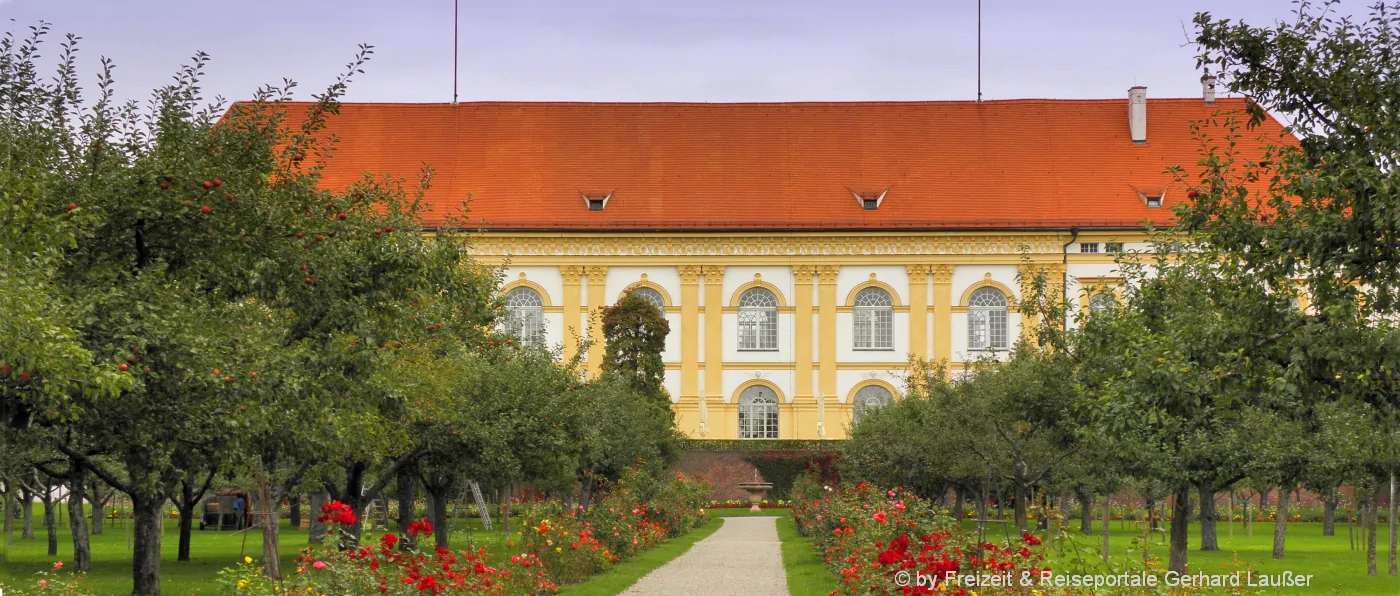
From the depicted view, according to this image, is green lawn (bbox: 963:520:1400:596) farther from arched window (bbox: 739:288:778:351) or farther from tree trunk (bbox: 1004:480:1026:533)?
arched window (bbox: 739:288:778:351)

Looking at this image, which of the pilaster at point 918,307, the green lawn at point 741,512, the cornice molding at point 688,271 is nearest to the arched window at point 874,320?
the pilaster at point 918,307

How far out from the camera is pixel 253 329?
15234mm

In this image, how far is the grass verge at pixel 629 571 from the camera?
19828 millimetres

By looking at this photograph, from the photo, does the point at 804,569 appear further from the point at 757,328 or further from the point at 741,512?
the point at 757,328

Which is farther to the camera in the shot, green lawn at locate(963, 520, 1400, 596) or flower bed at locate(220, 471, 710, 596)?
green lawn at locate(963, 520, 1400, 596)

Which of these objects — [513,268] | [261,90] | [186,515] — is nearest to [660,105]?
[513,268]

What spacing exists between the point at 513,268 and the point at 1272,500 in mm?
28809

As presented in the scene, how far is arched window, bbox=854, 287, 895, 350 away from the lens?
6303cm

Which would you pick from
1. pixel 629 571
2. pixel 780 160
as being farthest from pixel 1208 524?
pixel 780 160

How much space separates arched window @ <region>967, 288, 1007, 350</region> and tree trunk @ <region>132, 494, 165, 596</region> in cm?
4585

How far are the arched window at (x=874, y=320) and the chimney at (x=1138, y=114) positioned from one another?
1169cm

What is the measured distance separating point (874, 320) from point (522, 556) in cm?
4688

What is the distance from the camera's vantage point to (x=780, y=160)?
6394cm

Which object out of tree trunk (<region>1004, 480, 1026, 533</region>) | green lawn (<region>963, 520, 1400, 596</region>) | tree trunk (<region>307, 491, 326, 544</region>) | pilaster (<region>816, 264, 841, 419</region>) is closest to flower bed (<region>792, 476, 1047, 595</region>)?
green lawn (<region>963, 520, 1400, 596</region>)
